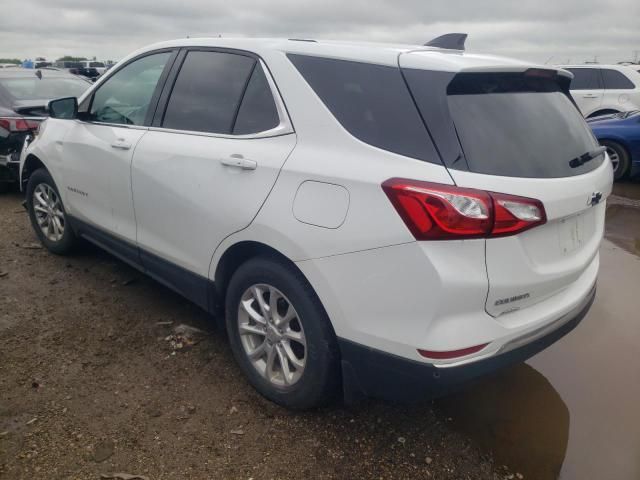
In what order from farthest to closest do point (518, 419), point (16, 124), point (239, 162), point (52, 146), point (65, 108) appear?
point (16, 124)
point (52, 146)
point (65, 108)
point (518, 419)
point (239, 162)

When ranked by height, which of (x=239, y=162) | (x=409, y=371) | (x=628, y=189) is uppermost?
(x=239, y=162)

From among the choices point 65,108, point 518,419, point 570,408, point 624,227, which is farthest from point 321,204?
point 624,227

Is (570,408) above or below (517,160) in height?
below

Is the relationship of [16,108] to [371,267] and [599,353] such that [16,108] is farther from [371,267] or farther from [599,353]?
[599,353]

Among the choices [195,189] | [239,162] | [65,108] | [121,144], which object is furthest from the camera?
[65,108]

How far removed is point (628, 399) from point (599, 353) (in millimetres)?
481

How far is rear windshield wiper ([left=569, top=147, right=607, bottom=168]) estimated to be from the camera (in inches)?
94.9

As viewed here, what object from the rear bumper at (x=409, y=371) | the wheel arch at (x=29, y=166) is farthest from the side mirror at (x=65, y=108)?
the rear bumper at (x=409, y=371)

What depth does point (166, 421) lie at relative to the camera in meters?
2.63

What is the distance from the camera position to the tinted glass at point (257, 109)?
2613mm

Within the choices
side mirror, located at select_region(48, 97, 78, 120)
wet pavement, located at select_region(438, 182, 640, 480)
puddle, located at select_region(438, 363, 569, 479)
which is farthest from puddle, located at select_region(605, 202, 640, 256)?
side mirror, located at select_region(48, 97, 78, 120)

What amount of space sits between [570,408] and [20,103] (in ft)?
22.8

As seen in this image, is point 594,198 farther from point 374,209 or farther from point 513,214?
point 374,209

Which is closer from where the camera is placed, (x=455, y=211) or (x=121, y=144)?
(x=455, y=211)
